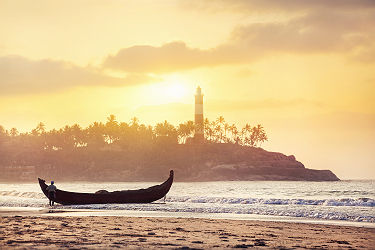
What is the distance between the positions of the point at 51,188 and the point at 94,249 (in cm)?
2594

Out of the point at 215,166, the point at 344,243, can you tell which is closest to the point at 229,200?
the point at 344,243

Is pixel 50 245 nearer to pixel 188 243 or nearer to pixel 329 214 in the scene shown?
pixel 188 243

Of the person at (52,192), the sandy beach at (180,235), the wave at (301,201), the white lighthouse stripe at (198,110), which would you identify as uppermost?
the white lighthouse stripe at (198,110)

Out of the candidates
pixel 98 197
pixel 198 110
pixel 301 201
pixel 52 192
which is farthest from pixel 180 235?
pixel 198 110

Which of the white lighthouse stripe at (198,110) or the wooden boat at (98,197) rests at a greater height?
the white lighthouse stripe at (198,110)

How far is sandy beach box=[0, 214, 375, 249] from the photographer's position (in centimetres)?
1537

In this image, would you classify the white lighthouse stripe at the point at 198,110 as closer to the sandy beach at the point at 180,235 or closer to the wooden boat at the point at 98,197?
the wooden boat at the point at 98,197

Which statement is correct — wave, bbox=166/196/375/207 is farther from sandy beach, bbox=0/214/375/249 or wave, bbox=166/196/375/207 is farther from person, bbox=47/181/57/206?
sandy beach, bbox=0/214/375/249

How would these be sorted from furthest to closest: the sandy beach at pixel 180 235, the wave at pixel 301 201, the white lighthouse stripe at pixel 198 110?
1. the white lighthouse stripe at pixel 198 110
2. the wave at pixel 301 201
3. the sandy beach at pixel 180 235

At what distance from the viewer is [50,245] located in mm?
14617

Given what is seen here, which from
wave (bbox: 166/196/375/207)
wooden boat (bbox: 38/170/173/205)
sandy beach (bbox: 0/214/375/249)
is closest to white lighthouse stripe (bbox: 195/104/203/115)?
wave (bbox: 166/196/375/207)

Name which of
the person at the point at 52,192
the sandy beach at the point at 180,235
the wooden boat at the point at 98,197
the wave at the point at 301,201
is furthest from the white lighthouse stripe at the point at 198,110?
the sandy beach at the point at 180,235

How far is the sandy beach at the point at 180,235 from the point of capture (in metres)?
15.4

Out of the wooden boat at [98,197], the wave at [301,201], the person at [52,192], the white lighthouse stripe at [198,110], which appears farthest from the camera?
the white lighthouse stripe at [198,110]
